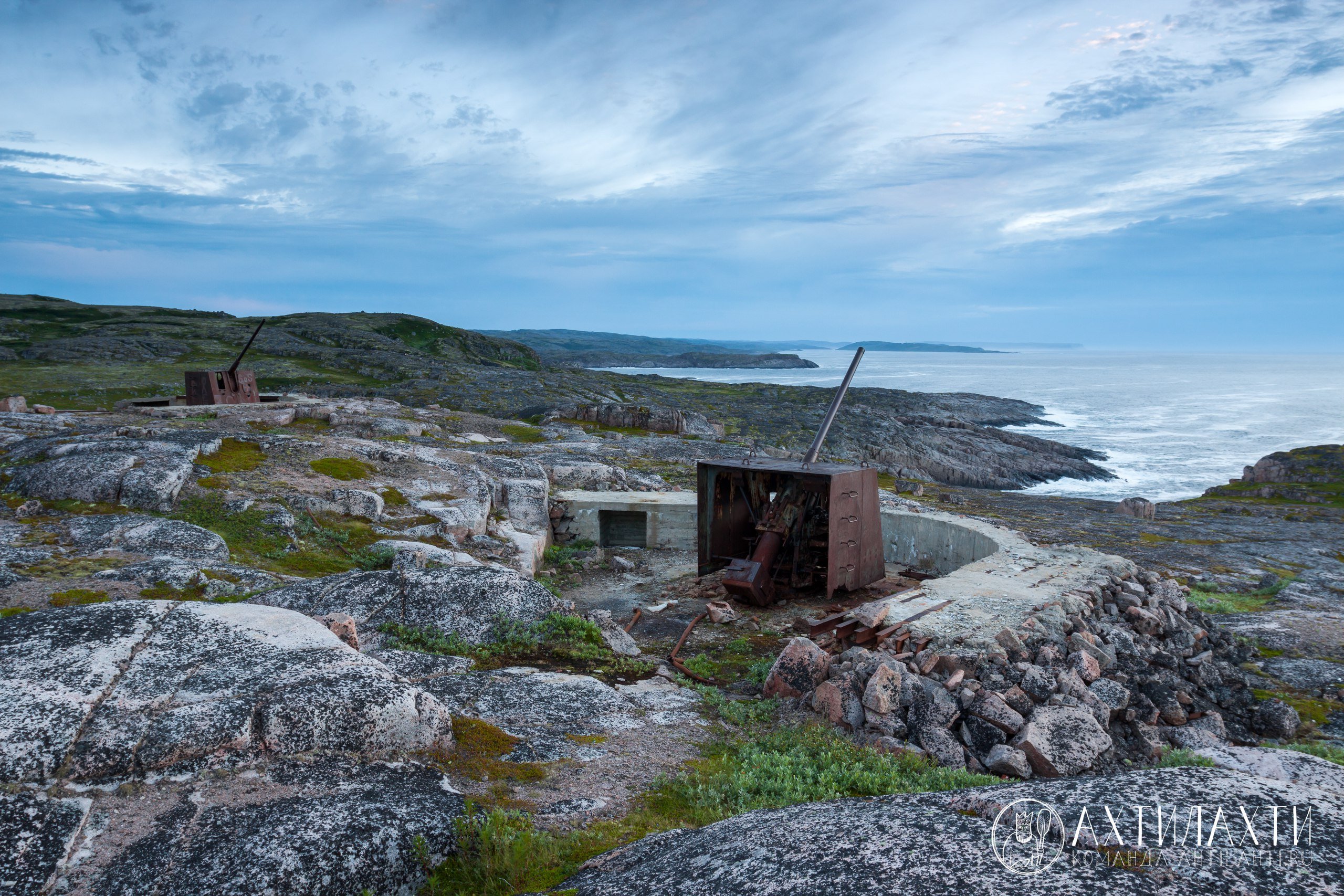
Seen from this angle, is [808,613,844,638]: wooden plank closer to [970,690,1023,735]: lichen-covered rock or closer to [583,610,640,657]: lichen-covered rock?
[583,610,640,657]: lichen-covered rock

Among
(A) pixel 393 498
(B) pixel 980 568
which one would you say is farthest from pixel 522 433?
(B) pixel 980 568

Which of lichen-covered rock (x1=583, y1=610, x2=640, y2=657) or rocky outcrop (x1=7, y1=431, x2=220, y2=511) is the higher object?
rocky outcrop (x1=7, y1=431, x2=220, y2=511)

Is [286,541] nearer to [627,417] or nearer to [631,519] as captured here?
[631,519]

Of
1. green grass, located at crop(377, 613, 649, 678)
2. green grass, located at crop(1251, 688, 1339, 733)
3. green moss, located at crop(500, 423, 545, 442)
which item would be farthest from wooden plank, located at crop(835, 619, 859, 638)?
green moss, located at crop(500, 423, 545, 442)

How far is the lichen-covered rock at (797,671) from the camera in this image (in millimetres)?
7891

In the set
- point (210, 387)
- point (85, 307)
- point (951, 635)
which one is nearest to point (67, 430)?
point (210, 387)

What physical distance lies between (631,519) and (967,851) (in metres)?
13.3

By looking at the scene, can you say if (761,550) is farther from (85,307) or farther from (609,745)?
(85,307)

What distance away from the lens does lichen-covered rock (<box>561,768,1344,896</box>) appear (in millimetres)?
2775

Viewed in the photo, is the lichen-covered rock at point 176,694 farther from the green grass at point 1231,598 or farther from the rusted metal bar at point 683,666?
the green grass at point 1231,598

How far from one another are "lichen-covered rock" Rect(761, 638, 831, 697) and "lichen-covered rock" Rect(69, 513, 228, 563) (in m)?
6.77

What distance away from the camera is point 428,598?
884 centimetres

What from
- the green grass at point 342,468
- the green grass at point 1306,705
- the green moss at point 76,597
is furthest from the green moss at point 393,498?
the green grass at point 1306,705

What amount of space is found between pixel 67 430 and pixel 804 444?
3848 cm
